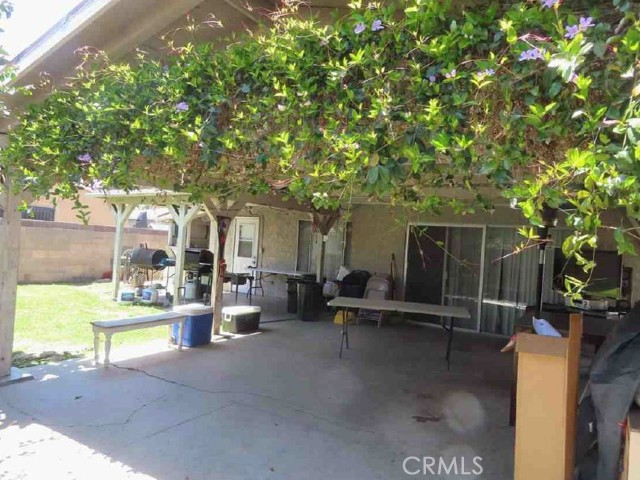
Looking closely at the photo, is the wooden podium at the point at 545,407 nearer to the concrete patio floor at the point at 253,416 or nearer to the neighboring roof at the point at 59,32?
the concrete patio floor at the point at 253,416

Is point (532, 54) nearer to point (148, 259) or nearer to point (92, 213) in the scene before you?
point (148, 259)

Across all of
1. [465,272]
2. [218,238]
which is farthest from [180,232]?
[465,272]

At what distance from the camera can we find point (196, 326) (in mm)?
6824

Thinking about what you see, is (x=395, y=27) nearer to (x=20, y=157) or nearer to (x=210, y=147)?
(x=210, y=147)

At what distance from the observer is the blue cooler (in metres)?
6.77

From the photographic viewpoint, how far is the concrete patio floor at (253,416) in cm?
334

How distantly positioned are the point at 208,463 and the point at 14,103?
3.76 meters

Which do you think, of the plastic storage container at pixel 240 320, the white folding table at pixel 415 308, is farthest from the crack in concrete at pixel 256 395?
the plastic storage container at pixel 240 320

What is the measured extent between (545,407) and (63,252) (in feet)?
49.1

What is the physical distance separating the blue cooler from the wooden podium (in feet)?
16.9

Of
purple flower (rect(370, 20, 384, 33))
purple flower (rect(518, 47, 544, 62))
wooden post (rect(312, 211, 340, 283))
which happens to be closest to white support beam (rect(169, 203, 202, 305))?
wooden post (rect(312, 211, 340, 283))

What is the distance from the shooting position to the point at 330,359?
21.1 ft

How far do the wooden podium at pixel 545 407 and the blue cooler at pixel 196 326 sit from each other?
16.9 feet

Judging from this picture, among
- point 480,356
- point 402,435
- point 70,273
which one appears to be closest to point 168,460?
point 402,435
